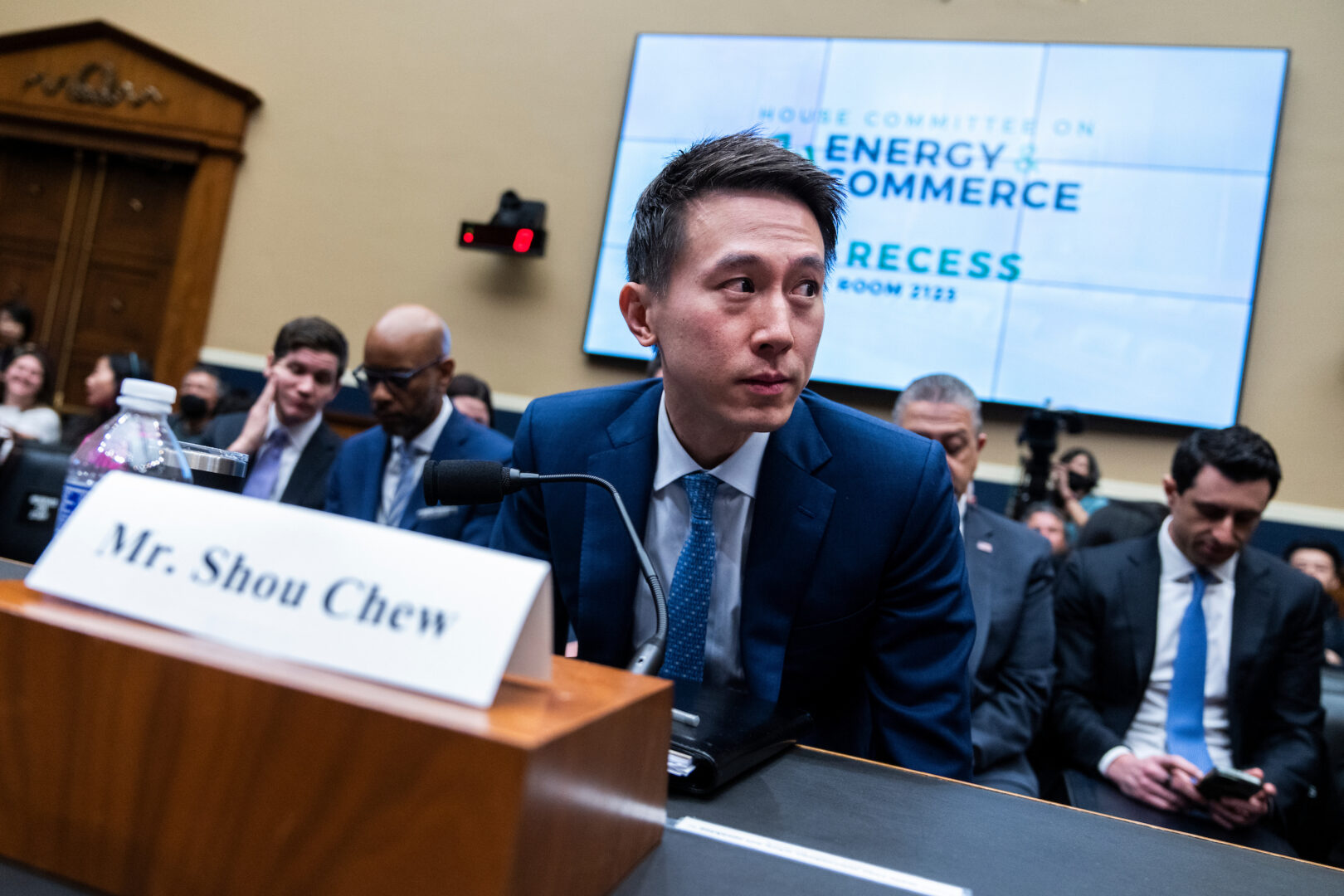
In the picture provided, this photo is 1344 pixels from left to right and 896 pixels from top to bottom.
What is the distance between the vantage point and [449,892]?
41 cm

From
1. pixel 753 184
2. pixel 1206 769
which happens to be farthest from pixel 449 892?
pixel 1206 769

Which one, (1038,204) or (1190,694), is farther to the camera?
(1038,204)

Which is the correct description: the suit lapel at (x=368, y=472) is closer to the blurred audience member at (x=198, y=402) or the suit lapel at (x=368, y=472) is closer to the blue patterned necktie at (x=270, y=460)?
the blue patterned necktie at (x=270, y=460)

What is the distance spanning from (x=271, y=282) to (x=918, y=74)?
382 centimetres

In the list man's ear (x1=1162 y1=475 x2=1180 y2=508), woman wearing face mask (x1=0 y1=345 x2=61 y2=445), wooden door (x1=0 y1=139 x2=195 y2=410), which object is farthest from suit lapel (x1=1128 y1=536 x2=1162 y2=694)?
wooden door (x1=0 y1=139 x2=195 y2=410)

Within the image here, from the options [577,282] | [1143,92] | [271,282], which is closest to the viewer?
[1143,92]

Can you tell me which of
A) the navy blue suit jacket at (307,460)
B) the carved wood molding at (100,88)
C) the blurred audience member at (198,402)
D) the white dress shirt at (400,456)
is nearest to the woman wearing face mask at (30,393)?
the blurred audience member at (198,402)

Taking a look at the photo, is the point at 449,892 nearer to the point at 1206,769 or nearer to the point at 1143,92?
the point at 1206,769

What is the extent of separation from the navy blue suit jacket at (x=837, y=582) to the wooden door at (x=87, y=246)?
5.70 m

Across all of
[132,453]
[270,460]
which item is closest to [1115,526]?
[270,460]

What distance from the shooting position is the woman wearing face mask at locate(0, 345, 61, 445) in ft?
14.1

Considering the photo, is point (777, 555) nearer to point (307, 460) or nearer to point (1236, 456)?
point (1236, 456)

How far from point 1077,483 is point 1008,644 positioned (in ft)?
7.56

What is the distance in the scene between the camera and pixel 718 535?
46.1 inches
